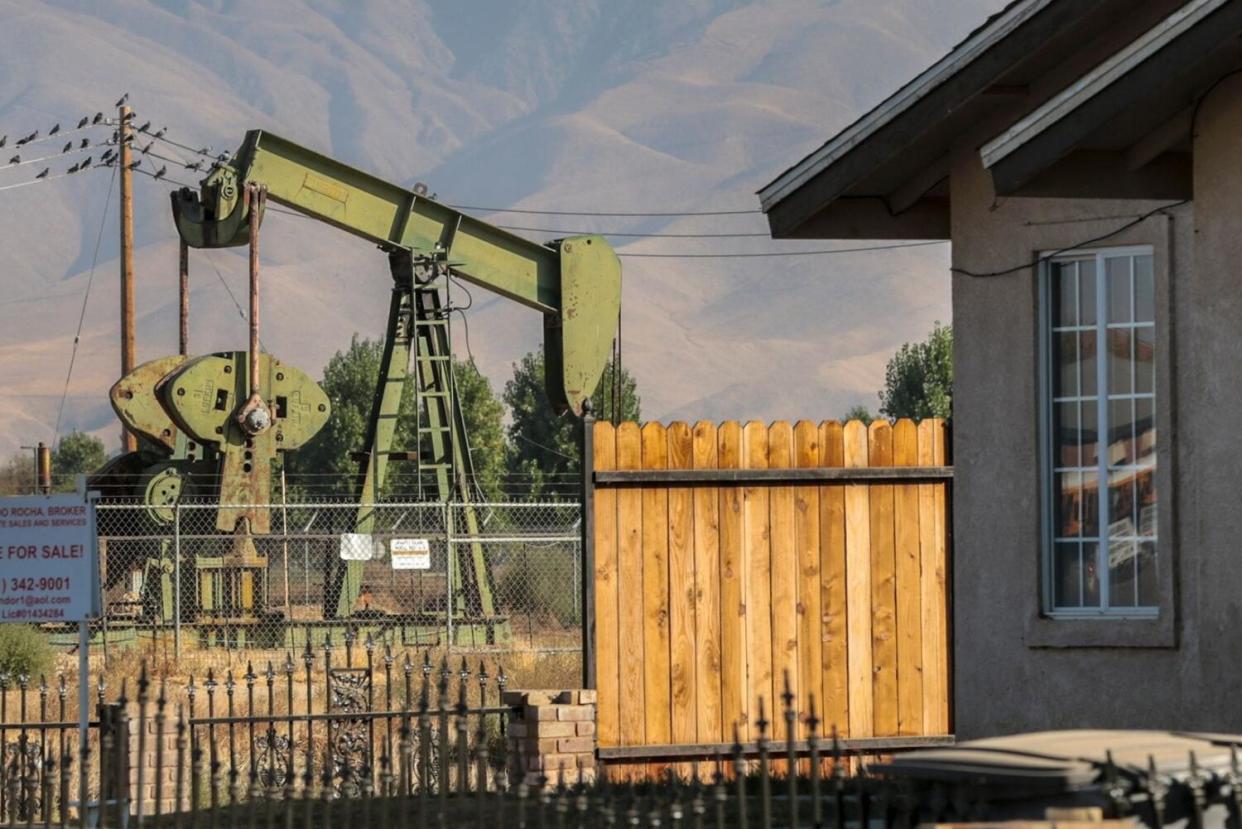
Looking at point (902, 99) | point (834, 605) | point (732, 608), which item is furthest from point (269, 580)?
point (902, 99)

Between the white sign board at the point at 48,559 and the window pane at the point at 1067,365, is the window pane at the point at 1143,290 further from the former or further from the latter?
the white sign board at the point at 48,559

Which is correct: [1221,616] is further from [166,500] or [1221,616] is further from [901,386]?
[901,386]

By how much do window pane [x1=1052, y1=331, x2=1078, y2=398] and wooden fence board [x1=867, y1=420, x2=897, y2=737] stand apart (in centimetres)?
203

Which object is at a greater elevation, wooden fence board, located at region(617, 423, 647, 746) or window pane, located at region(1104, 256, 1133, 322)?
window pane, located at region(1104, 256, 1133, 322)

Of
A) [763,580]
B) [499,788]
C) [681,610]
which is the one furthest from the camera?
[763,580]

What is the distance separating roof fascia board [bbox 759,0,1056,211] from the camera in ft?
34.6

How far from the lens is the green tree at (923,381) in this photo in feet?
208

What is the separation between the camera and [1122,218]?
34.2ft

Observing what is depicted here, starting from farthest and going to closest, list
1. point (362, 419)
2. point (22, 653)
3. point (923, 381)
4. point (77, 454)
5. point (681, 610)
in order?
point (77, 454), point (923, 381), point (362, 419), point (22, 653), point (681, 610)

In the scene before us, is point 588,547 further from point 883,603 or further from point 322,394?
point 322,394

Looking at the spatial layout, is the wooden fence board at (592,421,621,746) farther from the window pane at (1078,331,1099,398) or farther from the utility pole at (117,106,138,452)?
the utility pole at (117,106,138,452)

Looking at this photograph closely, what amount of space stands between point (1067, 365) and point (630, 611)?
3138 millimetres

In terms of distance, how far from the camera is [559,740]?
477 inches

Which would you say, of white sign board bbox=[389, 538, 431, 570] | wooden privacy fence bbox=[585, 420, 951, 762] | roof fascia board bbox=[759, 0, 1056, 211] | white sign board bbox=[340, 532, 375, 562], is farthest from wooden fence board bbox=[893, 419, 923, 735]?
white sign board bbox=[340, 532, 375, 562]
